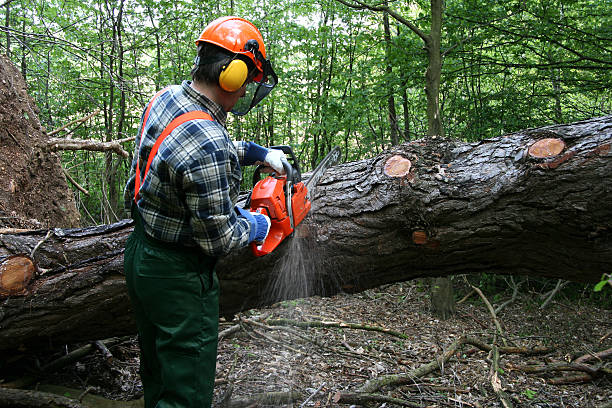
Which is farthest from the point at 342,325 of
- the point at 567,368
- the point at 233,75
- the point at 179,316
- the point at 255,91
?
the point at 233,75

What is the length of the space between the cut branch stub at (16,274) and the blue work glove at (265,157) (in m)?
1.53

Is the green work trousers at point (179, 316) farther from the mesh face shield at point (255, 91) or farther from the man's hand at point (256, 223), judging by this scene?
the mesh face shield at point (255, 91)

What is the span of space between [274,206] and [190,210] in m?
0.55

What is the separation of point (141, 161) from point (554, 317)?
5668 millimetres

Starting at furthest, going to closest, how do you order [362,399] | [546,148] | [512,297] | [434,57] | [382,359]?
1. [512,297]
2. [434,57]
3. [382,359]
4. [362,399]
5. [546,148]

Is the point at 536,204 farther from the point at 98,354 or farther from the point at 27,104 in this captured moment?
the point at 27,104

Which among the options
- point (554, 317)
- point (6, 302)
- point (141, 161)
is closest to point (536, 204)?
point (141, 161)

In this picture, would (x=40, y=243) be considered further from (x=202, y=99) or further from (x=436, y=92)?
(x=436, y=92)

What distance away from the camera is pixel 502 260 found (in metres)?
2.42

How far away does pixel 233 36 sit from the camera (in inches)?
66.3

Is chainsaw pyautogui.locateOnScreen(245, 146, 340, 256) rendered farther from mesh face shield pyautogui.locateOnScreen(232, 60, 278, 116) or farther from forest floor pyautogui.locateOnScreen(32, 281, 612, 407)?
forest floor pyautogui.locateOnScreen(32, 281, 612, 407)

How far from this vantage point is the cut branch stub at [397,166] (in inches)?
97.4

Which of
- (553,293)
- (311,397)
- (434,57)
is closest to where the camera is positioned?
(311,397)

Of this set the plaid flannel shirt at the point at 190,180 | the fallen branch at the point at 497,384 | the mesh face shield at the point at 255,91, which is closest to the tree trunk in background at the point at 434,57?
the fallen branch at the point at 497,384
